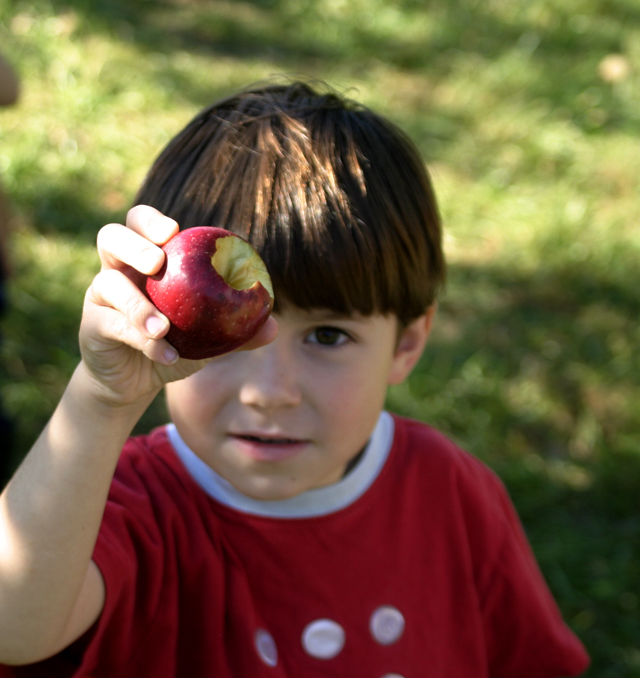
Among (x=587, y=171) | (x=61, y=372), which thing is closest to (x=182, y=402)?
(x=61, y=372)

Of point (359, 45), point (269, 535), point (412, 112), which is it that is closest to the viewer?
point (269, 535)

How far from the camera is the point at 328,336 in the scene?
52.8 inches

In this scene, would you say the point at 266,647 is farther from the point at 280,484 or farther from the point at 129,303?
the point at 129,303

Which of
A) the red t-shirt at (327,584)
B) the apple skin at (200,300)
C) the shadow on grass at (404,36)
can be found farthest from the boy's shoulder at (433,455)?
the shadow on grass at (404,36)

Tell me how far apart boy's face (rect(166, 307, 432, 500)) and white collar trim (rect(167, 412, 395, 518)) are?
66 mm

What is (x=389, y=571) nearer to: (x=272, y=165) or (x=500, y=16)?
(x=272, y=165)

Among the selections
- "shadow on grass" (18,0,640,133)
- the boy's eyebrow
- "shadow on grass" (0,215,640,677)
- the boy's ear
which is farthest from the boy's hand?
"shadow on grass" (18,0,640,133)

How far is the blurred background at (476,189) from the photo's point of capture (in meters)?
2.71

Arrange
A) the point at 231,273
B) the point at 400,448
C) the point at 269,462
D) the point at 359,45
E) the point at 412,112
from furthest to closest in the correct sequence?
the point at 359,45
the point at 412,112
the point at 400,448
the point at 269,462
the point at 231,273

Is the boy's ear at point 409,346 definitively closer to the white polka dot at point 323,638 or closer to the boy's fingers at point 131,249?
the white polka dot at point 323,638

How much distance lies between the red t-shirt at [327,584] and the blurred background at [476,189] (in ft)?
2.87

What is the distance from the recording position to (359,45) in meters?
5.09

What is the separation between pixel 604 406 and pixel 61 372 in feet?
6.24

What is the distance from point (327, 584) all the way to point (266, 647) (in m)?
0.14
